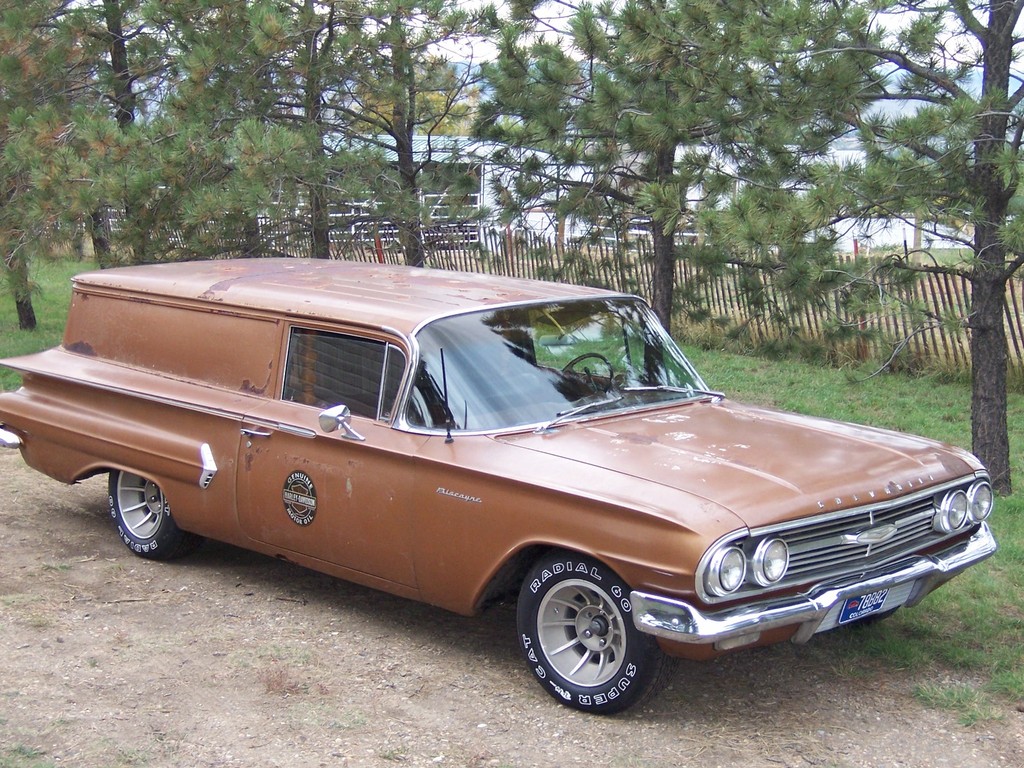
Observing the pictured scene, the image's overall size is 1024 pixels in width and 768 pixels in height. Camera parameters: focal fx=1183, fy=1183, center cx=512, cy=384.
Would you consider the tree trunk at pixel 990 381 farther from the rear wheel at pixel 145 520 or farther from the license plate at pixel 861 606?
the rear wheel at pixel 145 520

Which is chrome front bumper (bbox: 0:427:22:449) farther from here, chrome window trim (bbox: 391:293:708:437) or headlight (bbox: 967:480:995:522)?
headlight (bbox: 967:480:995:522)

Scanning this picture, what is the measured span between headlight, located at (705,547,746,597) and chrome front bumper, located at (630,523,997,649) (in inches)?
4.2

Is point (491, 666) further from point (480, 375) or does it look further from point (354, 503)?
point (480, 375)

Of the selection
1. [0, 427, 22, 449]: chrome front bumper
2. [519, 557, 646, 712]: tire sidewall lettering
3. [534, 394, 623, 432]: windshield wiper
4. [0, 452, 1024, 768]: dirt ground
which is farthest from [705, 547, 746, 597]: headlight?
[0, 427, 22, 449]: chrome front bumper

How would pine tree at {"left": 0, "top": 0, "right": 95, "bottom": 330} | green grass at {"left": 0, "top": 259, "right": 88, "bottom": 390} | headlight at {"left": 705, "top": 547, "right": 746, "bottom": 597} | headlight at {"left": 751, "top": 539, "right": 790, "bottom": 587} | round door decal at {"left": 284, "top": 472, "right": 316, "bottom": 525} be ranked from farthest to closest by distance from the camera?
1. green grass at {"left": 0, "top": 259, "right": 88, "bottom": 390}
2. pine tree at {"left": 0, "top": 0, "right": 95, "bottom": 330}
3. round door decal at {"left": 284, "top": 472, "right": 316, "bottom": 525}
4. headlight at {"left": 751, "top": 539, "right": 790, "bottom": 587}
5. headlight at {"left": 705, "top": 547, "right": 746, "bottom": 597}

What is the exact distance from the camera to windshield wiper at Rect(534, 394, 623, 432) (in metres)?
5.30

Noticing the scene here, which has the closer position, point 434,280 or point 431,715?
point 431,715

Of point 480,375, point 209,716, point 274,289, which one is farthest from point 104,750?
point 274,289

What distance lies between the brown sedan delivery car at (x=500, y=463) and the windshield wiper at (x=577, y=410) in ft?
0.05

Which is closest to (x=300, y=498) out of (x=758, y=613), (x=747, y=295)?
(x=758, y=613)

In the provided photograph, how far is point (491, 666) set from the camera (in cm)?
534

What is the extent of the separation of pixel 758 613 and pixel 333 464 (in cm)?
217

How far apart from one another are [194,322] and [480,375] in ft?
6.34

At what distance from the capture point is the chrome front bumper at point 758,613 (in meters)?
4.35
